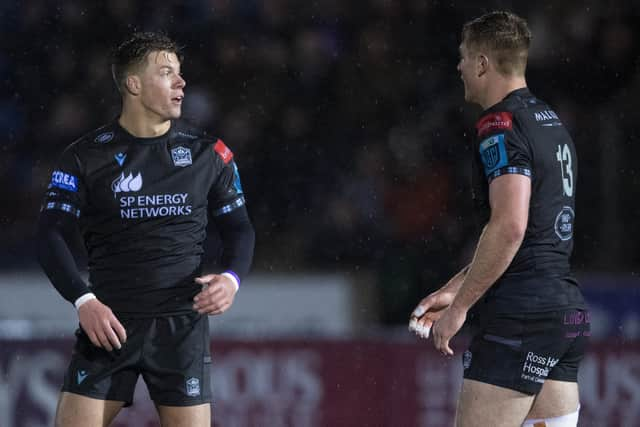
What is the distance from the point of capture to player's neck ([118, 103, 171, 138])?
14.6 ft

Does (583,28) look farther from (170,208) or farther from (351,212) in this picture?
(170,208)

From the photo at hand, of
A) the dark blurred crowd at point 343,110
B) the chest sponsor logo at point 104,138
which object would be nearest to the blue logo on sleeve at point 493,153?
the chest sponsor logo at point 104,138

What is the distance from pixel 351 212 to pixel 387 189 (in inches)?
13.7

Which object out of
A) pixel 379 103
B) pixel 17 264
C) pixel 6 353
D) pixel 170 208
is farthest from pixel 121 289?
pixel 379 103

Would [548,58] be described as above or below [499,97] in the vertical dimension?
above

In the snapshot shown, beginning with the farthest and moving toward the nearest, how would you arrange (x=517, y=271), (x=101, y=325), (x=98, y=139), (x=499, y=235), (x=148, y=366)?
(x=98, y=139) → (x=148, y=366) → (x=101, y=325) → (x=517, y=271) → (x=499, y=235)

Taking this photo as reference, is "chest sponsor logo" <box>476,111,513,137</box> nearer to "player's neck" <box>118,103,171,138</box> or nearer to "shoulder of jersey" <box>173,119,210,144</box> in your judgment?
"shoulder of jersey" <box>173,119,210,144</box>

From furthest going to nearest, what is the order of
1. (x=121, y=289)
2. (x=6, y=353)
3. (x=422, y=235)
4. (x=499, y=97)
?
1. (x=422, y=235)
2. (x=6, y=353)
3. (x=121, y=289)
4. (x=499, y=97)

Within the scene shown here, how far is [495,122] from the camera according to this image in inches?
153

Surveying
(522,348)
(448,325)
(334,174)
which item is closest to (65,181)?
(448,325)

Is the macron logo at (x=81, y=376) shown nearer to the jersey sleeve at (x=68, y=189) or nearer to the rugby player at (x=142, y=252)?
the rugby player at (x=142, y=252)

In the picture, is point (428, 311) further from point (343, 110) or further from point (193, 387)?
point (343, 110)

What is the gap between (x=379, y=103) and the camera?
9656 mm

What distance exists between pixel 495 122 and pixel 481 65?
0.26m
